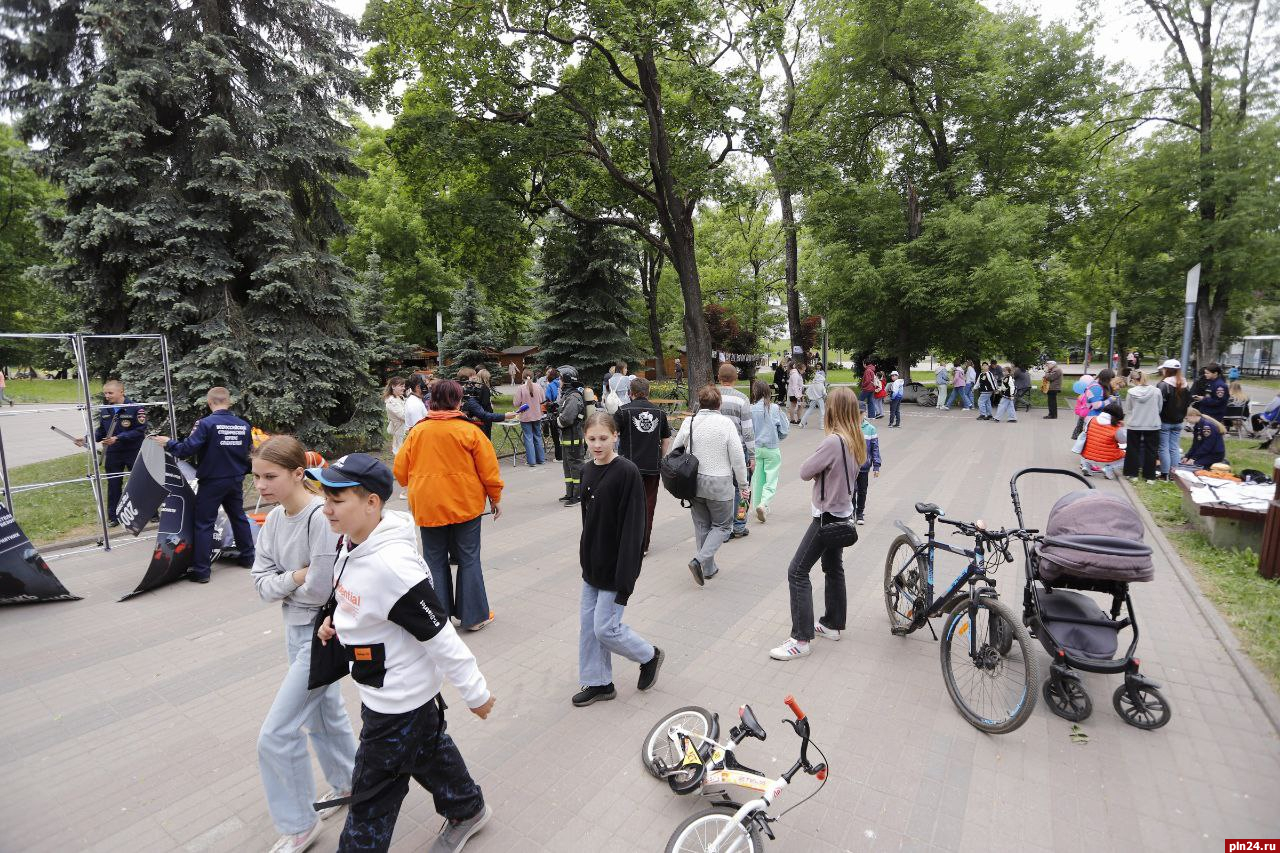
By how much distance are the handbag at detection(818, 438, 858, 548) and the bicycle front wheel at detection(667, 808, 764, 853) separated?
2.24 m

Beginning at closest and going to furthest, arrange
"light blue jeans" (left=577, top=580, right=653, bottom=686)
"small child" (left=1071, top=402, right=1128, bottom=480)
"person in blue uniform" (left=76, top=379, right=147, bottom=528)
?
"light blue jeans" (left=577, top=580, right=653, bottom=686)
"person in blue uniform" (left=76, top=379, right=147, bottom=528)
"small child" (left=1071, top=402, right=1128, bottom=480)

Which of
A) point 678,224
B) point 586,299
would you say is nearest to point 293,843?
point 678,224

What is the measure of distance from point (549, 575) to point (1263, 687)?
228 inches

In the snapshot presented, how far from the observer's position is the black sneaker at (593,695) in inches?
162

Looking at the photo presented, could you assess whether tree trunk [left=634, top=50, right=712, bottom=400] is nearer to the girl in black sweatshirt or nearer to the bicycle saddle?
the girl in black sweatshirt

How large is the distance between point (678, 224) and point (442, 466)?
1309cm

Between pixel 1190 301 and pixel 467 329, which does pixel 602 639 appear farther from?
pixel 467 329

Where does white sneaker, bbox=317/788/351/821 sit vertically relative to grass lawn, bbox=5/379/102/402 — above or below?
below

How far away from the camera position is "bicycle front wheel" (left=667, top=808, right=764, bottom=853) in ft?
8.33

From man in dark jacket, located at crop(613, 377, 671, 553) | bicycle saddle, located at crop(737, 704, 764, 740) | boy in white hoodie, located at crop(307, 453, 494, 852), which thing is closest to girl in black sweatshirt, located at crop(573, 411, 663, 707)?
bicycle saddle, located at crop(737, 704, 764, 740)

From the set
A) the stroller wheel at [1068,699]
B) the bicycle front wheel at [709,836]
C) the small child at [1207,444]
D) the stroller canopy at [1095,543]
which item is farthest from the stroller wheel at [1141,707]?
the small child at [1207,444]

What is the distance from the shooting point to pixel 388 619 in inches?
93.4

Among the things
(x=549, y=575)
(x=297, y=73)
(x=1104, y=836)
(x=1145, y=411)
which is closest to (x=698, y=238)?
(x=297, y=73)

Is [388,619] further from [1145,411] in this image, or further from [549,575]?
[1145,411]
